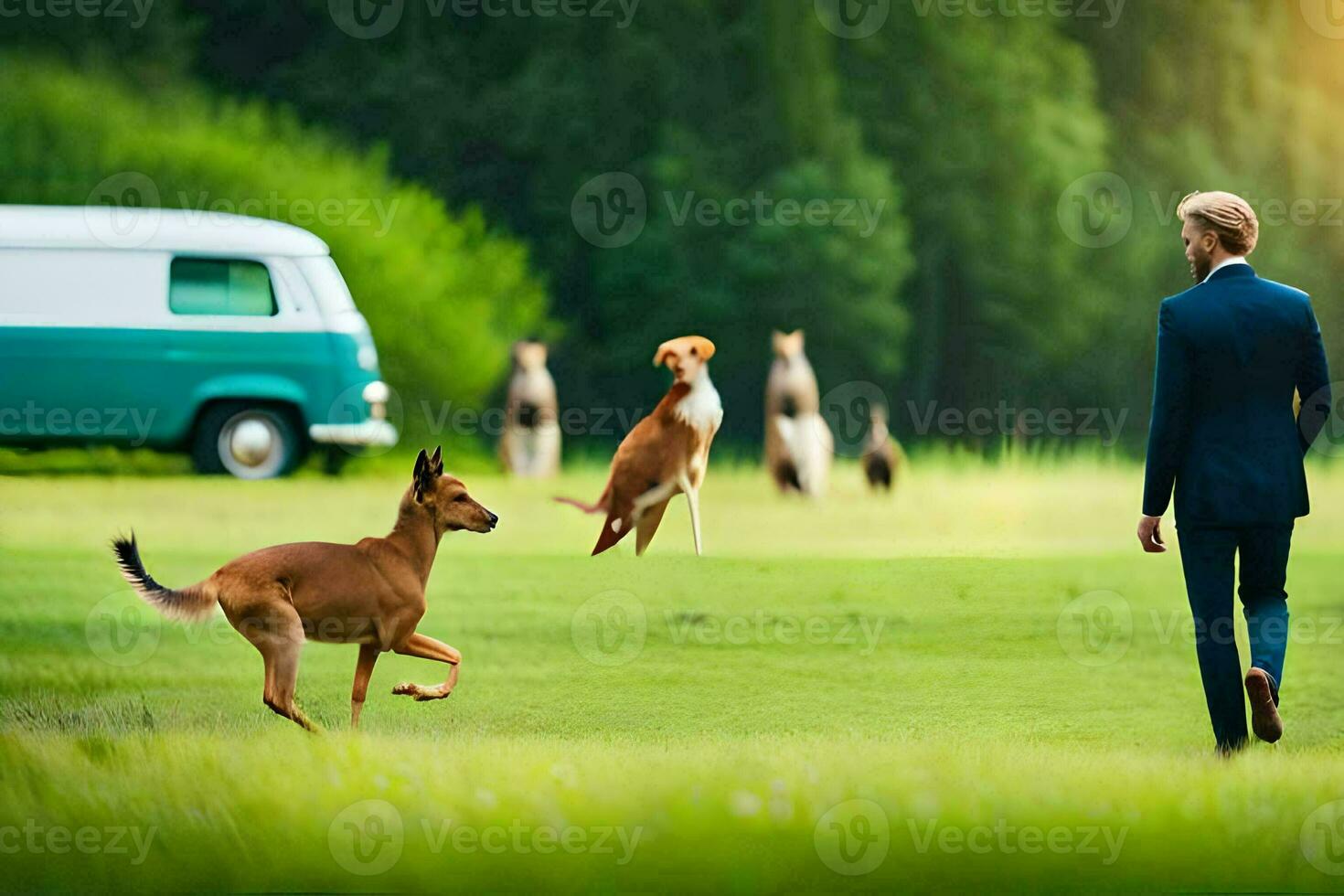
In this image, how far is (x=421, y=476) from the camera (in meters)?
4.53

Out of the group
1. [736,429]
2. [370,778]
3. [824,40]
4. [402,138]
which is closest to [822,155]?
[824,40]

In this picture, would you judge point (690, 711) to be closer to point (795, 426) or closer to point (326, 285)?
point (795, 426)

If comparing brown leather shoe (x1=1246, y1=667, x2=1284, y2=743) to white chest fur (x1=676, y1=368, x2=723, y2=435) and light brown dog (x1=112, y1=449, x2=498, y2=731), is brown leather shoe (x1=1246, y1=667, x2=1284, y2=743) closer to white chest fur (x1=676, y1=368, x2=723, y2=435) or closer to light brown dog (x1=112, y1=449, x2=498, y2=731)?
white chest fur (x1=676, y1=368, x2=723, y2=435)

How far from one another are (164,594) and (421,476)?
0.77 metres

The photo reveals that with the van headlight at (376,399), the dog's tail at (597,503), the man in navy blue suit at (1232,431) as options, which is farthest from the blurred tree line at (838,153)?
the man in navy blue suit at (1232,431)

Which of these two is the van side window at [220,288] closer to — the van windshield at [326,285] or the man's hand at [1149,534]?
the van windshield at [326,285]

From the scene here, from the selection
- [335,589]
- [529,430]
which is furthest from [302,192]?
[335,589]

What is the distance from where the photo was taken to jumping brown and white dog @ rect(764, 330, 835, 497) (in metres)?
6.46

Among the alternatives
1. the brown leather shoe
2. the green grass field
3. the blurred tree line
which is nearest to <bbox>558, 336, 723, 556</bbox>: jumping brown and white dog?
the green grass field

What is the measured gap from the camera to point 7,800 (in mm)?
4668

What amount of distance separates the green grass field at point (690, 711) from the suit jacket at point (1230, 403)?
757 millimetres

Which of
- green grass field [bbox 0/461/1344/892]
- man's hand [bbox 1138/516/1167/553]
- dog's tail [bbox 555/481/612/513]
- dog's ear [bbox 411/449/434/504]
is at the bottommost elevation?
green grass field [bbox 0/461/1344/892]

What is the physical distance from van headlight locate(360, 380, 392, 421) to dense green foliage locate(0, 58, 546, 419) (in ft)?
0.49

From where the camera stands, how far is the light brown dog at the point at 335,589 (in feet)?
14.8
